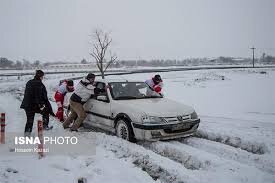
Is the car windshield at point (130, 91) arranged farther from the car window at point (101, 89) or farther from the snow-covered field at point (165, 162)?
the snow-covered field at point (165, 162)

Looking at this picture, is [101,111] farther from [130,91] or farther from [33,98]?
[33,98]

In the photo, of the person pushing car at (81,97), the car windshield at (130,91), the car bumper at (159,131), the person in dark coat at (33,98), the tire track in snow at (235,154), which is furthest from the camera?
the person pushing car at (81,97)

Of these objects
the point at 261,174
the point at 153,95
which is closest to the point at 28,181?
the point at 261,174

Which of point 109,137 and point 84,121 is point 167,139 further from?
point 84,121

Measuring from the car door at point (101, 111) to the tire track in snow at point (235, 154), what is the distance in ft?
6.40

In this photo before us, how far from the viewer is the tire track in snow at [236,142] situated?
6.96 m

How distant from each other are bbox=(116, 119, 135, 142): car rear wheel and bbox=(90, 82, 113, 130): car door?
1.16 feet

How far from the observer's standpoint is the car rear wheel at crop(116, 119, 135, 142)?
714cm

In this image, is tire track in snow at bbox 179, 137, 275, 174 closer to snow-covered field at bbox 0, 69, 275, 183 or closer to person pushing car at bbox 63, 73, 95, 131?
snow-covered field at bbox 0, 69, 275, 183

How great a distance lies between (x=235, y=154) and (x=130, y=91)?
3.29 meters

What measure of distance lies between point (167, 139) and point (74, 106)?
9.18ft

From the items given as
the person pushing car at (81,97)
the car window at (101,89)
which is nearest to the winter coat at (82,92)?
the person pushing car at (81,97)

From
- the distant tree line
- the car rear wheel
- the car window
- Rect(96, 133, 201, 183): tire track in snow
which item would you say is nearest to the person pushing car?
the car window

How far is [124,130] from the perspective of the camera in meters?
7.38
